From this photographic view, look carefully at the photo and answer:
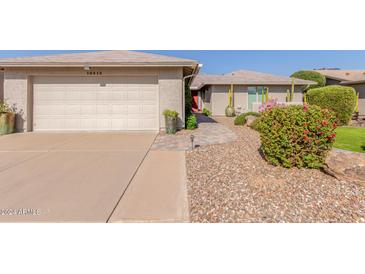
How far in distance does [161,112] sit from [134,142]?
2608mm

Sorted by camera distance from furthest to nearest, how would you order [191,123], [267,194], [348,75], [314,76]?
1. [314,76]
2. [348,75]
3. [191,123]
4. [267,194]

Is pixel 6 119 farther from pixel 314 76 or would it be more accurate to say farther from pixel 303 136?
pixel 314 76

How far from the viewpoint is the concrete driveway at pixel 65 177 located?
9.86 ft

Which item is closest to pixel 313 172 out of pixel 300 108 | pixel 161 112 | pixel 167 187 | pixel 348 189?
pixel 348 189

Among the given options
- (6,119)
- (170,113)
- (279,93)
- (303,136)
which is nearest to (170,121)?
(170,113)

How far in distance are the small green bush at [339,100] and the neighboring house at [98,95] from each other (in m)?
7.54

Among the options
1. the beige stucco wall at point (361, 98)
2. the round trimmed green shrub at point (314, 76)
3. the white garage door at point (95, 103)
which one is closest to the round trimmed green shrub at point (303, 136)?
the white garage door at point (95, 103)

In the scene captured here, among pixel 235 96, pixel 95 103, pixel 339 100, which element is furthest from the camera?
pixel 235 96

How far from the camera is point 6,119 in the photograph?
881cm

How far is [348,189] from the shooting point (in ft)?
11.7

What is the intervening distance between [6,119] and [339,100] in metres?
16.1

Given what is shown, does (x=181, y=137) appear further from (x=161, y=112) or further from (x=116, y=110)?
(x=116, y=110)

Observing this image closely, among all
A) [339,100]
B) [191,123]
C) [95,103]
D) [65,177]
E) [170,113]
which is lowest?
[65,177]

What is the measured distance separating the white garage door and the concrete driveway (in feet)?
7.89
